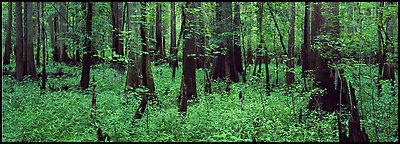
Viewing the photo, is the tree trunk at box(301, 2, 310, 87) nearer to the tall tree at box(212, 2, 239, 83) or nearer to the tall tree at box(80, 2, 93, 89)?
the tall tree at box(212, 2, 239, 83)

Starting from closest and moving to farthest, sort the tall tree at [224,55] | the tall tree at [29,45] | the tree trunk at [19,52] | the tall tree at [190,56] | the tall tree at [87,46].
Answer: the tall tree at [190,56] < the tall tree at [87,46] < the tall tree at [224,55] < the tree trunk at [19,52] < the tall tree at [29,45]

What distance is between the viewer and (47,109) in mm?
10367

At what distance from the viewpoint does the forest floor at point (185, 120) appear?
7.14 m

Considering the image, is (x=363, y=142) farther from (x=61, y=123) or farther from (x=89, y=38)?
(x=89, y=38)

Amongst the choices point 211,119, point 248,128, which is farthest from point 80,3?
point 248,128

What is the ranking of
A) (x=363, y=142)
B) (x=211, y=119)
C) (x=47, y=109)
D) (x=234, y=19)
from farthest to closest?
(x=234, y=19) → (x=47, y=109) → (x=211, y=119) → (x=363, y=142)

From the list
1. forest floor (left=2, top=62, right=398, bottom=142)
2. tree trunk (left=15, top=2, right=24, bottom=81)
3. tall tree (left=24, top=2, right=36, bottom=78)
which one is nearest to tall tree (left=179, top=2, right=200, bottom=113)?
forest floor (left=2, top=62, right=398, bottom=142)

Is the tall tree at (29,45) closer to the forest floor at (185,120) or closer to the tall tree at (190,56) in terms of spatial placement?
the forest floor at (185,120)

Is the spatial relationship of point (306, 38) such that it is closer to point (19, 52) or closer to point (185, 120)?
point (185, 120)

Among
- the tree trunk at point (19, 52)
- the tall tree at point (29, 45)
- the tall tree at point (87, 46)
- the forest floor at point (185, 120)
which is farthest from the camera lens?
the tall tree at point (29, 45)

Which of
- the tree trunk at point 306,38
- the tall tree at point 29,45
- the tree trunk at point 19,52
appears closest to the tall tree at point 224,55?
the tree trunk at point 306,38

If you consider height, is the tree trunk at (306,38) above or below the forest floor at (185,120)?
above

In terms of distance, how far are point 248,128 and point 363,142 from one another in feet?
7.46

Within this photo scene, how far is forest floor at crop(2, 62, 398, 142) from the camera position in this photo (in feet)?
23.4
